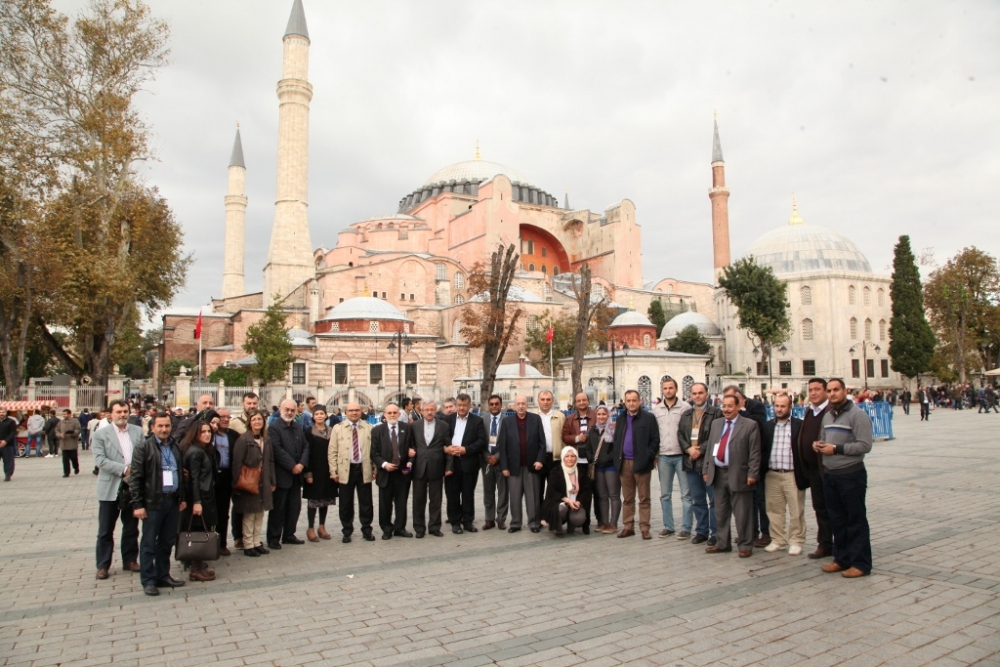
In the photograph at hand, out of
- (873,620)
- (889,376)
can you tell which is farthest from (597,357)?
(873,620)

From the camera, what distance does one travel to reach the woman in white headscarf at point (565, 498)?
6.86m

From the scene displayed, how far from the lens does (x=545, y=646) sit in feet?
13.0

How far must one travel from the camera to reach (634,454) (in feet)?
22.7

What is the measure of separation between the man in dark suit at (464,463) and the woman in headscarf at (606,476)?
1.20 m

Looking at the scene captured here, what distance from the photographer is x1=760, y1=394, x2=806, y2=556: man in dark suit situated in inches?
235

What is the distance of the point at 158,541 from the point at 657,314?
48.9 metres

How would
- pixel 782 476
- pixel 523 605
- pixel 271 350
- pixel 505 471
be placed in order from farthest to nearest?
pixel 271 350, pixel 505 471, pixel 782 476, pixel 523 605

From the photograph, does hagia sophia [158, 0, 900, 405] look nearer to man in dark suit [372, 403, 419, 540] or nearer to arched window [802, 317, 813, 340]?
arched window [802, 317, 813, 340]

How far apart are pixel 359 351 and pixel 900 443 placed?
23215mm

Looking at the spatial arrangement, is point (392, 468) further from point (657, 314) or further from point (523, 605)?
point (657, 314)

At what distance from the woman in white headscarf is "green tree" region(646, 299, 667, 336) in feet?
149

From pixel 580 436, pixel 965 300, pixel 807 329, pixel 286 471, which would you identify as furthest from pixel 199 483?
pixel 807 329

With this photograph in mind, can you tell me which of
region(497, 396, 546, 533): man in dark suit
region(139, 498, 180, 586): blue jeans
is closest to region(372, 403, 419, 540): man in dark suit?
region(497, 396, 546, 533): man in dark suit

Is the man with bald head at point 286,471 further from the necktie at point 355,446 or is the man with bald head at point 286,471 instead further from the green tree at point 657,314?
the green tree at point 657,314
